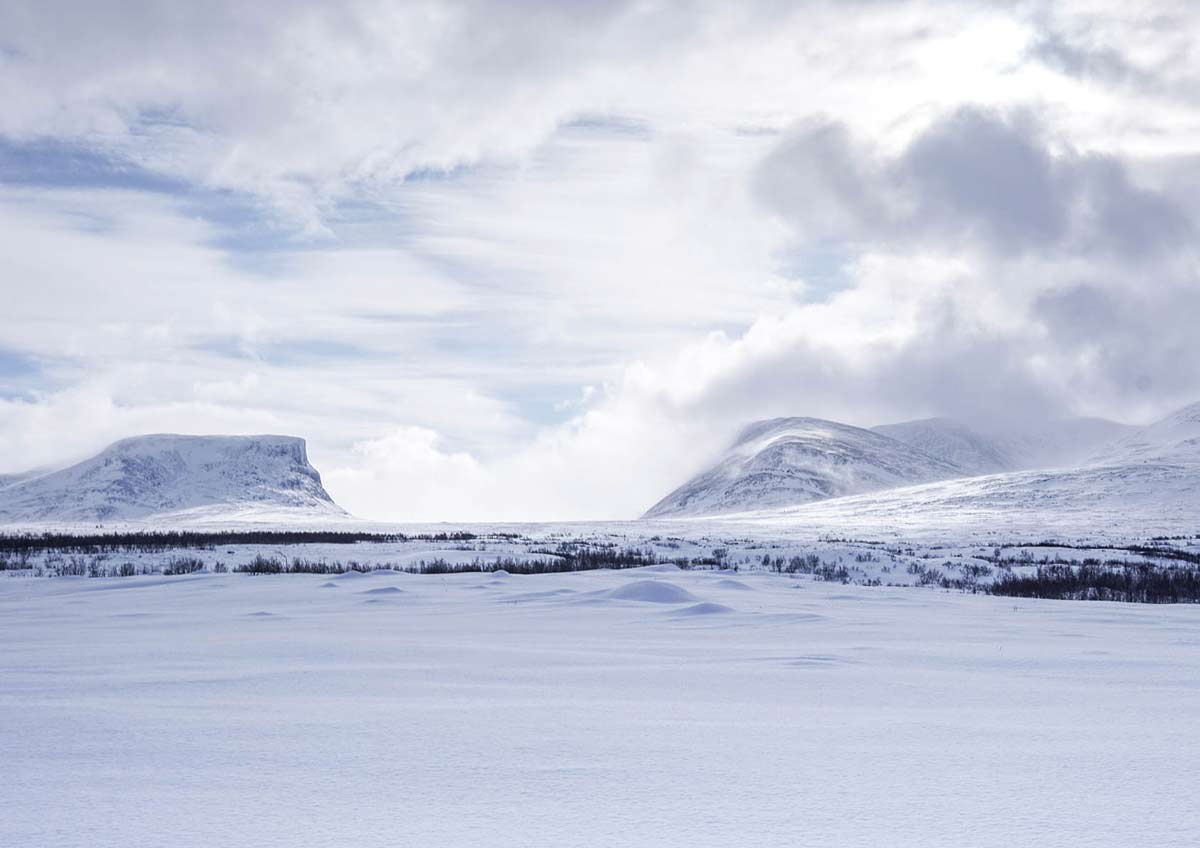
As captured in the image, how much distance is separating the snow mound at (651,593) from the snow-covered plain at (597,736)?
321cm

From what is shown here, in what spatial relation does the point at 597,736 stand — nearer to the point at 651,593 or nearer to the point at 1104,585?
the point at 651,593

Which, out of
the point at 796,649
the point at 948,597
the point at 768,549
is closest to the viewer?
the point at 796,649

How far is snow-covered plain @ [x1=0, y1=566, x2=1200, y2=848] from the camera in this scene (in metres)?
3.61

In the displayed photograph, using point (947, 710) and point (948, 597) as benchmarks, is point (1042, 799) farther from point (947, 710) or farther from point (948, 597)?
point (948, 597)

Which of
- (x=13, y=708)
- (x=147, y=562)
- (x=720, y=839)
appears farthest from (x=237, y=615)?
(x=147, y=562)

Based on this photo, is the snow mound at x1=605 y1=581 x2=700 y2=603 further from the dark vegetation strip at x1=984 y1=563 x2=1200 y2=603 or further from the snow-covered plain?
the dark vegetation strip at x1=984 y1=563 x2=1200 y2=603

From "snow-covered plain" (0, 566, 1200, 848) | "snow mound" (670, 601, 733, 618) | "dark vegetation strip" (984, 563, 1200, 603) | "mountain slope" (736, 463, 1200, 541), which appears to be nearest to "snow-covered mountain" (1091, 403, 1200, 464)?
"mountain slope" (736, 463, 1200, 541)

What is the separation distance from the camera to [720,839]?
3459 mm

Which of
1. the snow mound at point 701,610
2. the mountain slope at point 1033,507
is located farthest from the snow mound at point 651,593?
the mountain slope at point 1033,507

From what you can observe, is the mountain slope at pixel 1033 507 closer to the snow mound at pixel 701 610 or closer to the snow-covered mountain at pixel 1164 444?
the snow-covered mountain at pixel 1164 444

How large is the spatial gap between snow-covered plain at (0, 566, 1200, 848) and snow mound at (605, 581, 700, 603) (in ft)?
10.5

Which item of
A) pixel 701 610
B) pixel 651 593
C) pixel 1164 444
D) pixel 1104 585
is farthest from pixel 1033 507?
pixel 701 610

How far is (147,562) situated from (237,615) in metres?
19.6

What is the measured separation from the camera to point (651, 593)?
14289 millimetres
